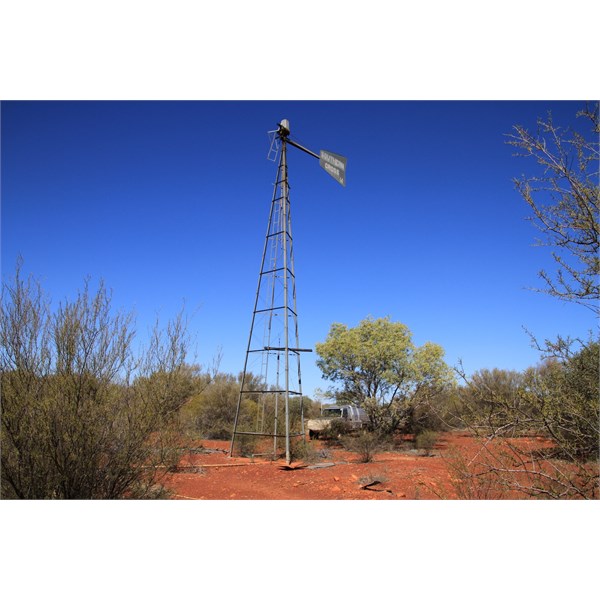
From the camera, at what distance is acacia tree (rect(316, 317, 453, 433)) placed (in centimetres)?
1722

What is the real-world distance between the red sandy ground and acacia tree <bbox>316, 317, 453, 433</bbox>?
528 cm

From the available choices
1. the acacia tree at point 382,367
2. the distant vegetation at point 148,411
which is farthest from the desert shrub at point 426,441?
the distant vegetation at point 148,411

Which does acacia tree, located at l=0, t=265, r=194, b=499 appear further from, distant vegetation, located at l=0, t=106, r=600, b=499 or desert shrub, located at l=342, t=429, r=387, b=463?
desert shrub, located at l=342, t=429, r=387, b=463

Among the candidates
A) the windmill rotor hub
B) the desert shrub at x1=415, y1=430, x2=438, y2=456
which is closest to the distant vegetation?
the windmill rotor hub

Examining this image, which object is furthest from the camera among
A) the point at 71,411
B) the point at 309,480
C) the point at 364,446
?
the point at 364,446

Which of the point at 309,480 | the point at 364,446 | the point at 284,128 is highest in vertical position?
the point at 284,128

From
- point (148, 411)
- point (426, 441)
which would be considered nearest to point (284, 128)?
point (148, 411)

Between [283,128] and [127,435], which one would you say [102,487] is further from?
[283,128]

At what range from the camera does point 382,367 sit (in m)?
17.9

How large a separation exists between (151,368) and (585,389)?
5044 millimetres

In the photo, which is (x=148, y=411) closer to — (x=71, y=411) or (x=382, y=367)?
(x=71, y=411)

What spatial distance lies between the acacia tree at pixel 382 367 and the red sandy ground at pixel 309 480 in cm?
528

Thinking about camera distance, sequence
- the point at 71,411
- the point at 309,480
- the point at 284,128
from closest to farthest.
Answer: the point at 71,411
the point at 309,480
the point at 284,128

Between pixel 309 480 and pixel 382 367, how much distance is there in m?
9.74
